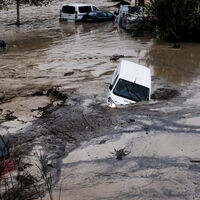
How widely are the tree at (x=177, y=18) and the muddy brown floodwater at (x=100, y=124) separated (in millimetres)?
2764

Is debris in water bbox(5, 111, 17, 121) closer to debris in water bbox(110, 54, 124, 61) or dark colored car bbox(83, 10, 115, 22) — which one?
debris in water bbox(110, 54, 124, 61)

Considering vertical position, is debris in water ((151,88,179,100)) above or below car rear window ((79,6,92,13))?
below

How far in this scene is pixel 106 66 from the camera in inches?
763

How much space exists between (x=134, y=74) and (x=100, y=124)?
9.53 ft

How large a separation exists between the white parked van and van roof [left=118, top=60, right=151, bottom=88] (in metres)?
19.9

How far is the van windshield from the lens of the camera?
12.9 meters

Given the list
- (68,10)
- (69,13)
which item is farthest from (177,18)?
(68,10)

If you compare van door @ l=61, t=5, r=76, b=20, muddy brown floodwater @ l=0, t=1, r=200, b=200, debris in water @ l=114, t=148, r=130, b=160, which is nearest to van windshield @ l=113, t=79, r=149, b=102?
muddy brown floodwater @ l=0, t=1, r=200, b=200

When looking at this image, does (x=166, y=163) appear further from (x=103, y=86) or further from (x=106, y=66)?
(x=106, y=66)

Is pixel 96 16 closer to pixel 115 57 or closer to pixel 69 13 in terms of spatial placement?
pixel 69 13

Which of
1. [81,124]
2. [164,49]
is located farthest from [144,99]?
[164,49]

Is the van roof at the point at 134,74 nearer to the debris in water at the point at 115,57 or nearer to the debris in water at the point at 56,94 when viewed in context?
the debris in water at the point at 56,94

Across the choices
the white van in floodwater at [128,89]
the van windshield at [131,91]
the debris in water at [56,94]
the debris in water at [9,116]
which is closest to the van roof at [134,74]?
the white van in floodwater at [128,89]

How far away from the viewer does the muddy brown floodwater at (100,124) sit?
8484 mm
